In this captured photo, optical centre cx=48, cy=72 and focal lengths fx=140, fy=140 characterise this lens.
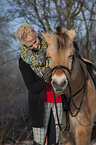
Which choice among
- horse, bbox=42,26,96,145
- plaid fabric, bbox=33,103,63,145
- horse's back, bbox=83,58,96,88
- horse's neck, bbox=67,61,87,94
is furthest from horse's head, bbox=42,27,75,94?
horse's back, bbox=83,58,96,88

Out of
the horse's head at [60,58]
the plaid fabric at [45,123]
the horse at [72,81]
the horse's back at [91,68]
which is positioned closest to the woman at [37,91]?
the plaid fabric at [45,123]

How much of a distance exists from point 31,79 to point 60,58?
47 centimetres

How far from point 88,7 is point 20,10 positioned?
95.0 inches

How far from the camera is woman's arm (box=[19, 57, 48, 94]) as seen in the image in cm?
156

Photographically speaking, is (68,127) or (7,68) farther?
(7,68)

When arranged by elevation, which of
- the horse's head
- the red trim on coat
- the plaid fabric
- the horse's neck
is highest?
the horse's head

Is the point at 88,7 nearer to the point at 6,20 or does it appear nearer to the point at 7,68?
the point at 6,20

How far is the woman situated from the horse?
0.14 meters

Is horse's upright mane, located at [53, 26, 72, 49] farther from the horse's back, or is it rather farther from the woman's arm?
the horse's back

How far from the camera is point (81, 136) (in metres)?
1.90

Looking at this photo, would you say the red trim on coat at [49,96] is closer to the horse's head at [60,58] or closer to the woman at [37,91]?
the woman at [37,91]

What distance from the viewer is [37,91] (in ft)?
5.28

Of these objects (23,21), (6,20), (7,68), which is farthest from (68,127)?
(7,68)

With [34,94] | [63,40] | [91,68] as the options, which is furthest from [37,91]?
[91,68]
